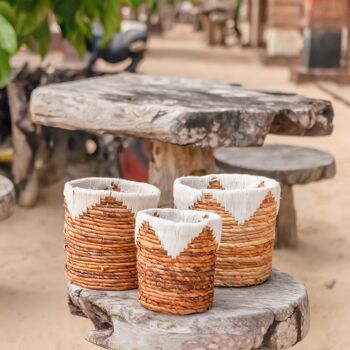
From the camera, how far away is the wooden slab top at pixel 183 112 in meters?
3.21

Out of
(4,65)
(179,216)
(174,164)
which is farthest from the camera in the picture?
(174,164)

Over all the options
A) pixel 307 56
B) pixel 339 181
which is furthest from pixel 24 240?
pixel 307 56

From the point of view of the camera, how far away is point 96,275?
2.39 meters

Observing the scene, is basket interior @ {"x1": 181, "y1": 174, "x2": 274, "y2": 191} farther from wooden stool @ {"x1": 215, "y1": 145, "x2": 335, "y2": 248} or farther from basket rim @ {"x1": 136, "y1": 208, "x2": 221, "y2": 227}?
wooden stool @ {"x1": 215, "y1": 145, "x2": 335, "y2": 248}

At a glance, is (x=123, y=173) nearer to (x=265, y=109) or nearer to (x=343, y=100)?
(x=265, y=109)

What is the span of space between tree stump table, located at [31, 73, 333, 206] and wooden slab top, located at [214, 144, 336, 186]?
0.32 metres

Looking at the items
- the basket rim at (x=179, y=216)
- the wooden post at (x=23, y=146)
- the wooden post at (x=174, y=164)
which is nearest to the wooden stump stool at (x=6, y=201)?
the wooden post at (x=174, y=164)

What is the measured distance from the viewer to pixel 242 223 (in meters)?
2.37

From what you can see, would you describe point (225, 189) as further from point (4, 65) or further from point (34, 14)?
point (34, 14)

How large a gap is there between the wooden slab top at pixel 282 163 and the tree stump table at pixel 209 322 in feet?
5.67

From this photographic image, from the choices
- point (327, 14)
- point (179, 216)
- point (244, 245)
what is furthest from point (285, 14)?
point (179, 216)

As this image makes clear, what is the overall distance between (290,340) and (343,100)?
6.77 meters

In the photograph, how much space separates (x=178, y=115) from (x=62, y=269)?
1.25 metres

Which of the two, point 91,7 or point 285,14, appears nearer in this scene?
point 91,7
